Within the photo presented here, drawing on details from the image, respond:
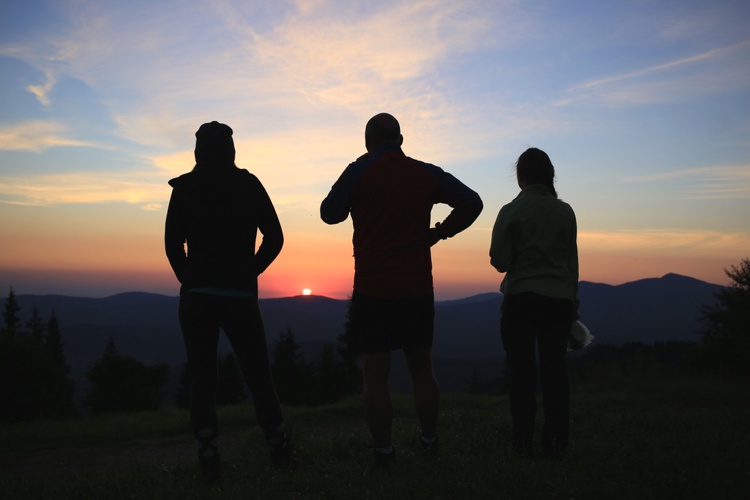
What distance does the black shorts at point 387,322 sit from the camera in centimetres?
380

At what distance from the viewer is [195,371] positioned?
13.2 feet

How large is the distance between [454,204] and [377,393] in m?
1.45

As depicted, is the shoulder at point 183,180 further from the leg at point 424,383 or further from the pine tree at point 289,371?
the pine tree at point 289,371

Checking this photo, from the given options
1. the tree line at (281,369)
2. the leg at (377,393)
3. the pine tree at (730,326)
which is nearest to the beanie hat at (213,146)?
the leg at (377,393)

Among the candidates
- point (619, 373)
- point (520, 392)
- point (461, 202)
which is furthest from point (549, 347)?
point (619, 373)

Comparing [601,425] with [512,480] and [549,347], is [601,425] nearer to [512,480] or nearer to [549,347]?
[549,347]

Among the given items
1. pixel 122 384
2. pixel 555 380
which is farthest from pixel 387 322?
pixel 122 384

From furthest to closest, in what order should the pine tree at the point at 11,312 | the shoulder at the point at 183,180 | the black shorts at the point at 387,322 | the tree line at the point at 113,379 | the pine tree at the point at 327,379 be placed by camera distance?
the pine tree at the point at 11,312
the pine tree at the point at 327,379
the tree line at the point at 113,379
the shoulder at the point at 183,180
the black shorts at the point at 387,322

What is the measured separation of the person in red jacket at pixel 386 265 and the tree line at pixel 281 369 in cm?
1114

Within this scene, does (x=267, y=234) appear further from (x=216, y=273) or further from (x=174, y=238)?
(x=174, y=238)

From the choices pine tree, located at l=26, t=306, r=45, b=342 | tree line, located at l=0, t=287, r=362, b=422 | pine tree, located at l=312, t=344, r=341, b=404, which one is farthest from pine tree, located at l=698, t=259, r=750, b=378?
pine tree, located at l=26, t=306, r=45, b=342

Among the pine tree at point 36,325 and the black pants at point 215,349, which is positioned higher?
the black pants at point 215,349

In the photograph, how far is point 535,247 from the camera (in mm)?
4219

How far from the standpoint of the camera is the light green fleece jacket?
4168mm
